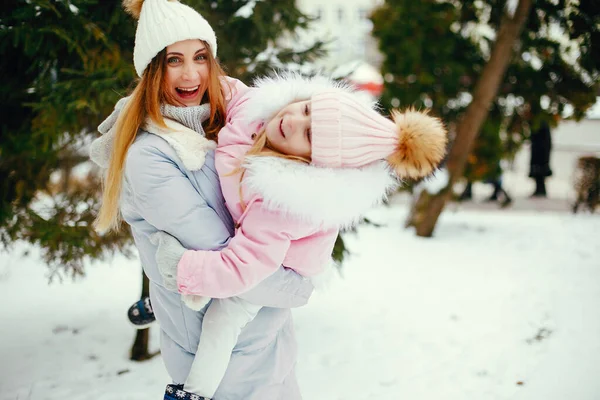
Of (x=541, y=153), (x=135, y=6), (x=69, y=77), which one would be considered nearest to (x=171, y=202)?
(x=135, y=6)

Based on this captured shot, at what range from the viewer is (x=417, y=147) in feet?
5.45

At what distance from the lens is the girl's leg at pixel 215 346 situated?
1.75 m

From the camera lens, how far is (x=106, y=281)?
568 cm

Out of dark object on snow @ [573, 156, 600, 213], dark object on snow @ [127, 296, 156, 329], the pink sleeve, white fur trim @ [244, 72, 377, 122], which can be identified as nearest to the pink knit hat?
white fur trim @ [244, 72, 377, 122]

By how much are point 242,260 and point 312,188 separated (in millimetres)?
320

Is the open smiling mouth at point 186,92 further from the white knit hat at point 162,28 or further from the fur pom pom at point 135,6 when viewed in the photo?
the fur pom pom at point 135,6

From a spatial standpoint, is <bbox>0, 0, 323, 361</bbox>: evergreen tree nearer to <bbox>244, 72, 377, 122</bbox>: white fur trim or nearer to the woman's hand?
<bbox>244, 72, 377, 122</bbox>: white fur trim

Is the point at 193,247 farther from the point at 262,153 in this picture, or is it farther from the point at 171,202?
the point at 262,153

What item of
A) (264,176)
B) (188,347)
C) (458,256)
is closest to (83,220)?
(188,347)

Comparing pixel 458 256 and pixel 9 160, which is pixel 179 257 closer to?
pixel 9 160

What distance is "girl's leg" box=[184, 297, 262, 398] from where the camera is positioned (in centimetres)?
175

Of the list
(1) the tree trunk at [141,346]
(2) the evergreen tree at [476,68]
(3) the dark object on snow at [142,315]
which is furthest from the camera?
(2) the evergreen tree at [476,68]

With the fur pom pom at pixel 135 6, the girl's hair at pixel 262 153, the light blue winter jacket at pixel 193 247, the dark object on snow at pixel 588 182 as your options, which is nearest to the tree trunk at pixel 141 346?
the light blue winter jacket at pixel 193 247

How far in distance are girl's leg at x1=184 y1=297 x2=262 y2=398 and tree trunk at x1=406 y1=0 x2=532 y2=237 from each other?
5.68 m
